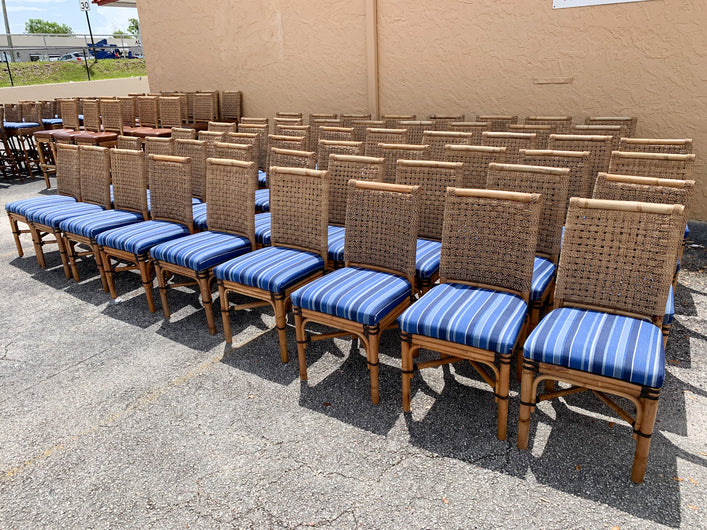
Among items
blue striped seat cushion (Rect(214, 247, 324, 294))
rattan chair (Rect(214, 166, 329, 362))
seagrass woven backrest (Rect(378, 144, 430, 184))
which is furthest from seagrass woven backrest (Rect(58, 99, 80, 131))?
blue striped seat cushion (Rect(214, 247, 324, 294))

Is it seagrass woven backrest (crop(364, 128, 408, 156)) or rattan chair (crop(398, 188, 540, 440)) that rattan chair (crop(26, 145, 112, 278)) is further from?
rattan chair (crop(398, 188, 540, 440))

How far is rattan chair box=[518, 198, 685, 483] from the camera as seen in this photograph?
1.81 m

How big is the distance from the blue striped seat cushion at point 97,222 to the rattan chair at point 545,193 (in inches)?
111

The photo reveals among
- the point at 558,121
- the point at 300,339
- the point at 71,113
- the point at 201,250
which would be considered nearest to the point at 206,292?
the point at 201,250

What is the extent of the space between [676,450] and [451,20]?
219 inches

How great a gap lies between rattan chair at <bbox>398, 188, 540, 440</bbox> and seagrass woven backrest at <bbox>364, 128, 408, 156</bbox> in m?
2.05

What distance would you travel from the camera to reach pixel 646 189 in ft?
8.34

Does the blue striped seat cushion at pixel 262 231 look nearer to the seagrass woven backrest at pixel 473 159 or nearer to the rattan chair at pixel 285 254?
the rattan chair at pixel 285 254

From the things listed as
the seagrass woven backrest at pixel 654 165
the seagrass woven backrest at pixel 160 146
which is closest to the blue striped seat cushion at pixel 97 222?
the seagrass woven backrest at pixel 160 146

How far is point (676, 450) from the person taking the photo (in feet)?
6.73

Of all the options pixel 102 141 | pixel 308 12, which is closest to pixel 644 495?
pixel 102 141

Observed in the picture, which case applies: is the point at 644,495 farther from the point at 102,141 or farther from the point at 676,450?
the point at 102,141

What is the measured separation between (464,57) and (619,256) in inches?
187

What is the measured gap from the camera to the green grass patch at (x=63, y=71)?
19.0 metres
